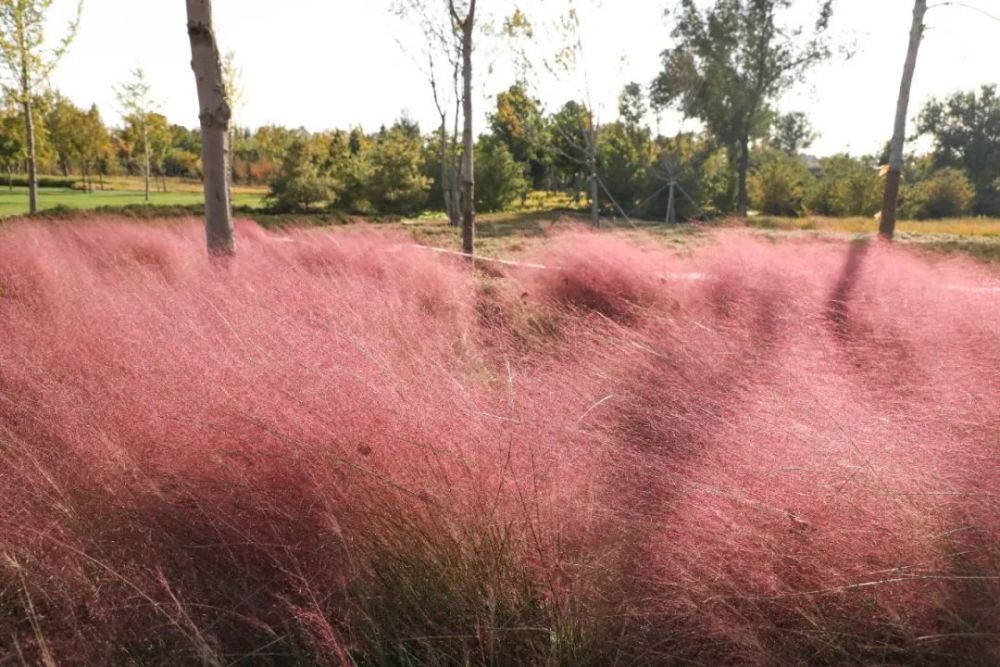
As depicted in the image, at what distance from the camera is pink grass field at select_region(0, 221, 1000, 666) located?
1638 mm

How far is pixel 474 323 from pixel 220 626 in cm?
298

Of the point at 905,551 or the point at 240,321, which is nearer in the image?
the point at 905,551

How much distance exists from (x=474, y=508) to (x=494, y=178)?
2328 cm

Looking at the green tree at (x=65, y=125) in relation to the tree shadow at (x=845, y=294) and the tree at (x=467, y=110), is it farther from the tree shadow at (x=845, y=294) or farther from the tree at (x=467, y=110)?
the tree shadow at (x=845, y=294)

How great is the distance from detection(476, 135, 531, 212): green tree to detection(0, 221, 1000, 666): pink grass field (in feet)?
72.6

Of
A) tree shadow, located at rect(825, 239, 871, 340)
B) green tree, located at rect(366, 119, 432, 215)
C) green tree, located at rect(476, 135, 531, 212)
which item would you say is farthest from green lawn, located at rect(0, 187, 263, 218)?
tree shadow, located at rect(825, 239, 871, 340)

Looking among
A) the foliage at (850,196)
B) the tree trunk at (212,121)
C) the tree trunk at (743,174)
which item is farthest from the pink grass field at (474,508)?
the tree trunk at (743,174)

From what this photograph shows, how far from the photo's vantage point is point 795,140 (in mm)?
38469

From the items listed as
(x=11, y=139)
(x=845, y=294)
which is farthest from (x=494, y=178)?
(x=11, y=139)

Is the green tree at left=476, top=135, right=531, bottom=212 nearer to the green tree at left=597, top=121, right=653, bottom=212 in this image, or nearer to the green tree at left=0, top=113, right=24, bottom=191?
the green tree at left=597, top=121, right=653, bottom=212

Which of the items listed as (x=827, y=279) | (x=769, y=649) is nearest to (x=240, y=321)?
(x=769, y=649)

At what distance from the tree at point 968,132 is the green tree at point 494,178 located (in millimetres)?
24734

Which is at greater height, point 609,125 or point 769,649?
point 609,125

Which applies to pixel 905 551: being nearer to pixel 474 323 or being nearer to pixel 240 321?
pixel 240 321
